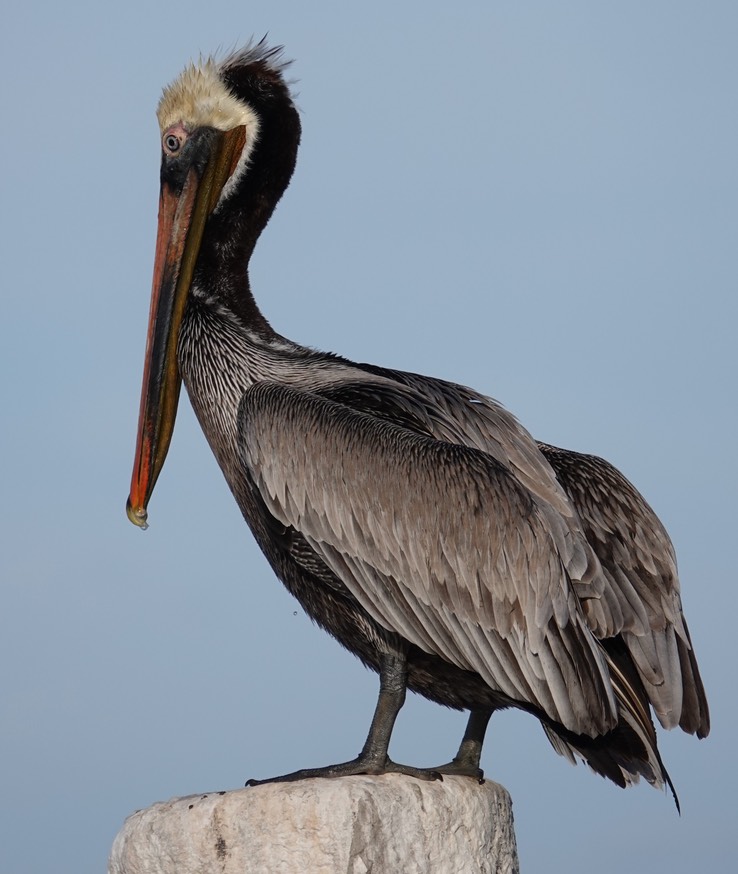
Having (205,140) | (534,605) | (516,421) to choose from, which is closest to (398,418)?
(516,421)

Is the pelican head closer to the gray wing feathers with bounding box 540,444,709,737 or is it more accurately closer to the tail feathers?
the gray wing feathers with bounding box 540,444,709,737

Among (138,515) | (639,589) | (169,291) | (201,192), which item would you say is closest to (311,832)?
(639,589)

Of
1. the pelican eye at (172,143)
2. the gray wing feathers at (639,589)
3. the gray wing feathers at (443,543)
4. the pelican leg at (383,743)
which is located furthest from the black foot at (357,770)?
the pelican eye at (172,143)

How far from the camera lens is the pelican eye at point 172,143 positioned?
680 cm

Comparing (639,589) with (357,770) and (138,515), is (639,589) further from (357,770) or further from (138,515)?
(138,515)

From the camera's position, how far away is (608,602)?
17.7 ft

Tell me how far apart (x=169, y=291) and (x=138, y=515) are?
106cm

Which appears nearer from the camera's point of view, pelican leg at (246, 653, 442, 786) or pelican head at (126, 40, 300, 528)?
pelican leg at (246, 653, 442, 786)

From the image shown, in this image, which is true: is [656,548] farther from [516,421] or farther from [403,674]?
[403,674]

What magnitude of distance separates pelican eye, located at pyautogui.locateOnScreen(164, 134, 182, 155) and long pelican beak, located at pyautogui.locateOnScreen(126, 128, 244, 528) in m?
0.11

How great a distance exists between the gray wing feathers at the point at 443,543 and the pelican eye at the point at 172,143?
1.64 m

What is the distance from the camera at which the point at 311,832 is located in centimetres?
477

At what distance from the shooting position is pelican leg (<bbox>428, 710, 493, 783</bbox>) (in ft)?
18.1

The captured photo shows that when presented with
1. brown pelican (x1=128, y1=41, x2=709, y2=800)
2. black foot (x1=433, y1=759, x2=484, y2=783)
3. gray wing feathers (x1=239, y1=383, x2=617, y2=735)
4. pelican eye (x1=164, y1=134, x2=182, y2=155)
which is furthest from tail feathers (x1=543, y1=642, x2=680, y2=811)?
pelican eye (x1=164, y1=134, x2=182, y2=155)
